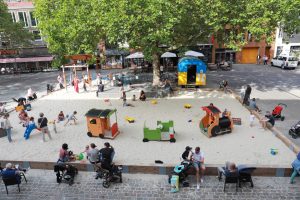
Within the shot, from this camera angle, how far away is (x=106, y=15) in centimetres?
1622

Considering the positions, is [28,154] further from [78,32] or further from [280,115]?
[280,115]

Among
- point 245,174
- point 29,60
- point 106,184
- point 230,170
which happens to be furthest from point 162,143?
point 29,60

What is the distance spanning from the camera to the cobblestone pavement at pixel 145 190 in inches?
316

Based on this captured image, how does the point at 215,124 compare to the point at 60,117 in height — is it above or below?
above

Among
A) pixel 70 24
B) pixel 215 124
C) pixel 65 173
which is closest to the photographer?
pixel 65 173

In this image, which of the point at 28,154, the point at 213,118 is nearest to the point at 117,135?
the point at 28,154

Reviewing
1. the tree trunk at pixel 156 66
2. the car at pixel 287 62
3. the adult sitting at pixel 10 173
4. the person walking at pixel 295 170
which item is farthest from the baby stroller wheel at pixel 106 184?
the car at pixel 287 62

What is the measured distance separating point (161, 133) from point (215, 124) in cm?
270

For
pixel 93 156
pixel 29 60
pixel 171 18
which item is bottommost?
pixel 93 156

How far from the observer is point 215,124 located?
38.4 ft

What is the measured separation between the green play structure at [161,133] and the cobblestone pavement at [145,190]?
9.05 feet

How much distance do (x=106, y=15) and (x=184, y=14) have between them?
554 cm

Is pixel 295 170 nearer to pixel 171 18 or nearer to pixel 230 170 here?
pixel 230 170

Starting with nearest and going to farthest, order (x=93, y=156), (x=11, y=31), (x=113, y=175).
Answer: (x=113, y=175) → (x=93, y=156) → (x=11, y=31)
